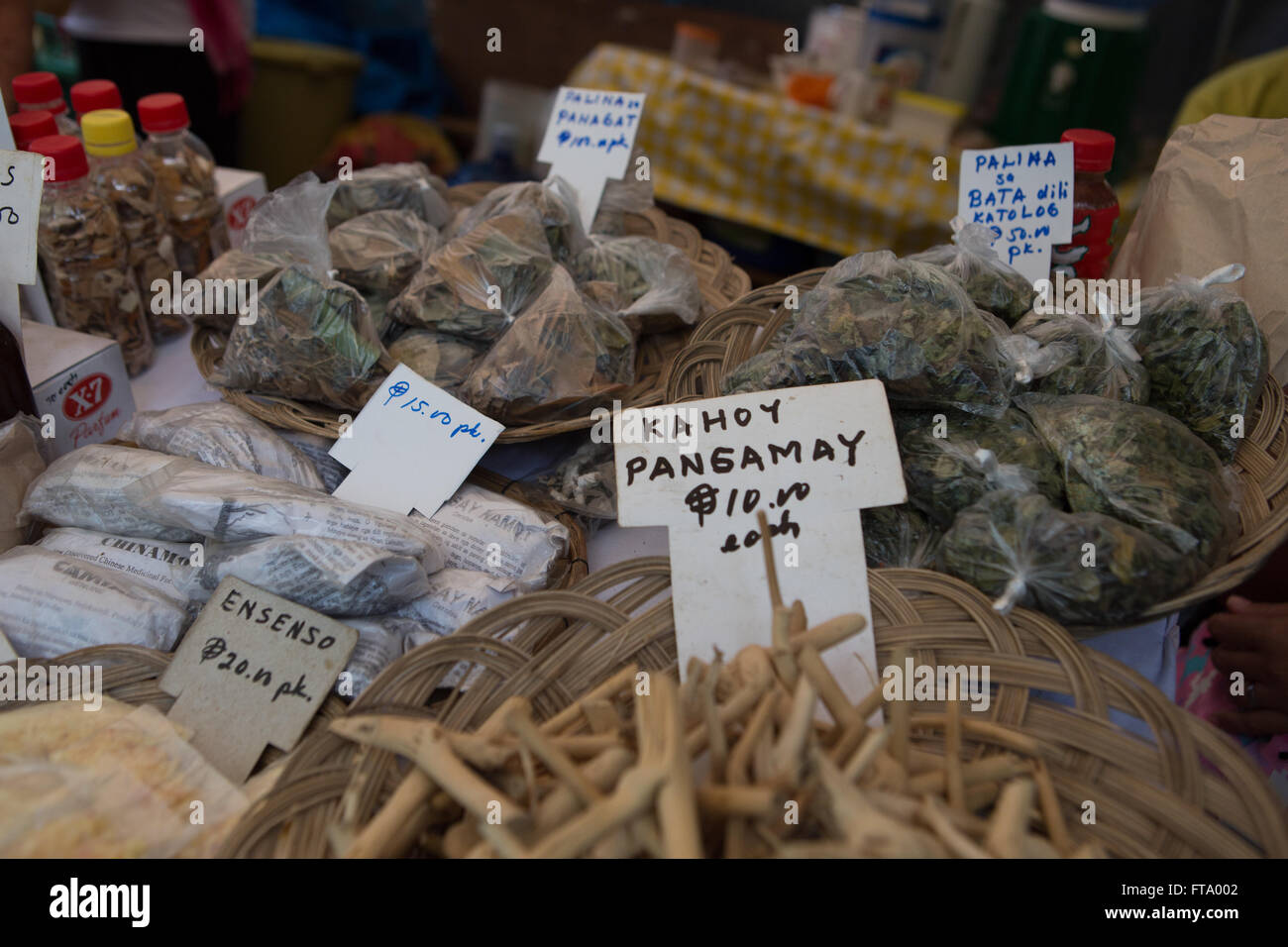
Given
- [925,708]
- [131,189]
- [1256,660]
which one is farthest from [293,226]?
[1256,660]

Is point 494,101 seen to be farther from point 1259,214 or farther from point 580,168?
point 1259,214

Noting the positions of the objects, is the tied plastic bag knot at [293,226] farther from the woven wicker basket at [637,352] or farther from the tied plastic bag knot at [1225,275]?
the tied plastic bag knot at [1225,275]

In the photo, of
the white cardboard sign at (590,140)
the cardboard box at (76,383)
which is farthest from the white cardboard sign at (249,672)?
the white cardboard sign at (590,140)

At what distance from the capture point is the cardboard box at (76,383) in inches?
46.3

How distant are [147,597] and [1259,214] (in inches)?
57.7

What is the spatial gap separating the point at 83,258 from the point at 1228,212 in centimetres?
160

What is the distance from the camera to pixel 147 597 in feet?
3.10

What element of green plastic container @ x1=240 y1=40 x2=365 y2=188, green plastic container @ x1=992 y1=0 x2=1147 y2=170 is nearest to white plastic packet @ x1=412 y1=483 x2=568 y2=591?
green plastic container @ x1=992 y1=0 x2=1147 y2=170

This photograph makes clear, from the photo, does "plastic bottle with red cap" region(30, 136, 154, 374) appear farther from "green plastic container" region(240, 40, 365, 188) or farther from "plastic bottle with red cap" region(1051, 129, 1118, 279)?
"green plastic container" region(240, 40, 365, 188)

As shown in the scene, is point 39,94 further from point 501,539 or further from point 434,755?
point 434,755

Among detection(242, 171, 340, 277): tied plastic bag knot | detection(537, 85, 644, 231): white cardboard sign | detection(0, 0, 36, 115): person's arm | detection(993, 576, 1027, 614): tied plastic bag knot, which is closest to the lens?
detection(993, 576, 1027, 614): tied plastic bag knot

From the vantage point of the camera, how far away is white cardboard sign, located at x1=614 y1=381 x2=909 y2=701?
88 centimetres

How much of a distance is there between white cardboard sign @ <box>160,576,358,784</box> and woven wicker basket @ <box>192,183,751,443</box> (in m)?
0.30

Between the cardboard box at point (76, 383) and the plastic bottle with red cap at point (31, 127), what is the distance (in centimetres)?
26
